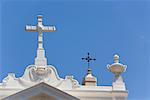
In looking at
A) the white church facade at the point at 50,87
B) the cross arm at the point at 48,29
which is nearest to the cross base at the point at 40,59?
the white church facade at the point at 50,87

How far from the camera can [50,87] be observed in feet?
64.2

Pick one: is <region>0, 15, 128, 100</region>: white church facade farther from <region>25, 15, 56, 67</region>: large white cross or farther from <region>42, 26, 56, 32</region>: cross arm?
<region>42, 26, 56, 32</region>: cross arm

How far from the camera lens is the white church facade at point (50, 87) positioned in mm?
19625

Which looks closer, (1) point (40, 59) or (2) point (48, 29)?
(1) point (40, 59)

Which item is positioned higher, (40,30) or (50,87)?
(40,30)

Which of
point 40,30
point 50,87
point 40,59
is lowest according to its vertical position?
point 50,87

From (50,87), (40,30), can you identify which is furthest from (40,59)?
(50,87)

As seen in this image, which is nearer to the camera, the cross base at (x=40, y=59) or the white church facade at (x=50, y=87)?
the white church facade at (x=50, y=87)

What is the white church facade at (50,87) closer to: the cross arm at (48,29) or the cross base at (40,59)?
the cross base at (40,59)

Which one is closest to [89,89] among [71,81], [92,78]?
[71,81]

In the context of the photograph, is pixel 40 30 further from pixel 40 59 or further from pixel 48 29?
pixel 40 59

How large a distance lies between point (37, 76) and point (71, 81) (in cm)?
111

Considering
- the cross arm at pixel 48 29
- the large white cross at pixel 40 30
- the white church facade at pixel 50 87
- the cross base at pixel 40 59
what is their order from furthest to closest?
the cross arm at pixel 48 29
the large white cross at pixel 40 30
the cross base at pixel 40 59
the white church facade at pixel 50 87

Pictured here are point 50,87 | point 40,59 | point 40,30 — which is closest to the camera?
point 50,87
